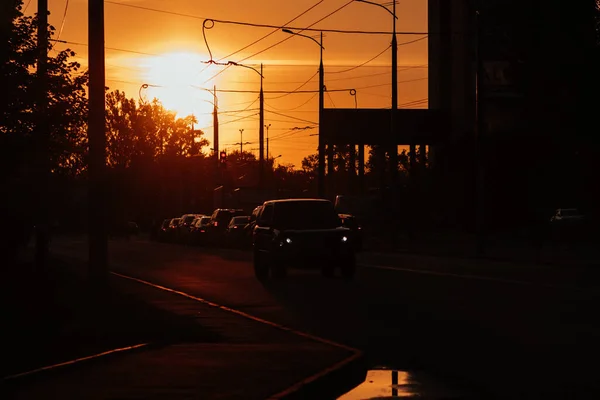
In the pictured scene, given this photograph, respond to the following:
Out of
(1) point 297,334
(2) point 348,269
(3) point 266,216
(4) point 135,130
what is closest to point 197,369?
(1) point 297,334

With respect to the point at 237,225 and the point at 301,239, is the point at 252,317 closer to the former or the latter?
the point at 301,239

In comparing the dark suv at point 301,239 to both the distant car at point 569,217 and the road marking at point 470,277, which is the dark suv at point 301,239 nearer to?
the road marking at point 470,277

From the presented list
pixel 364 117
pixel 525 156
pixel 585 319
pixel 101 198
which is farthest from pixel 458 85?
pixel 585 319

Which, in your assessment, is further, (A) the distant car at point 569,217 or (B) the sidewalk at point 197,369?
(A) the distant car at point 569,217

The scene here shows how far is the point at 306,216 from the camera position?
99.3 feet

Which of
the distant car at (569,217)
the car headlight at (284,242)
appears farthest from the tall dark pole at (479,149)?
the distant car at (569,217)

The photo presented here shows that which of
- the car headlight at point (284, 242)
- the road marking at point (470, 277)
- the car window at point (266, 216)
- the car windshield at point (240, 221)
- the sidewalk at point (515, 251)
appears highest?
the car window at point (266, 216)

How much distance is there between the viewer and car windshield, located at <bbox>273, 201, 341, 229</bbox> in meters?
30.1

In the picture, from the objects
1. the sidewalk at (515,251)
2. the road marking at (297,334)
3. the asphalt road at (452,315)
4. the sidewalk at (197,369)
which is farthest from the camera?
the sidewalk at (515,251)

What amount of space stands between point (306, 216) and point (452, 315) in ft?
39.1

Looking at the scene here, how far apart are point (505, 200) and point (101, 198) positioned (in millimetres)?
47516

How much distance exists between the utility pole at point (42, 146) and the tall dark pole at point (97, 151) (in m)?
2.89

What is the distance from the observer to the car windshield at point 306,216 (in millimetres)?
30109

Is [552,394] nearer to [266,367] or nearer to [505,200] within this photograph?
[266,367]
